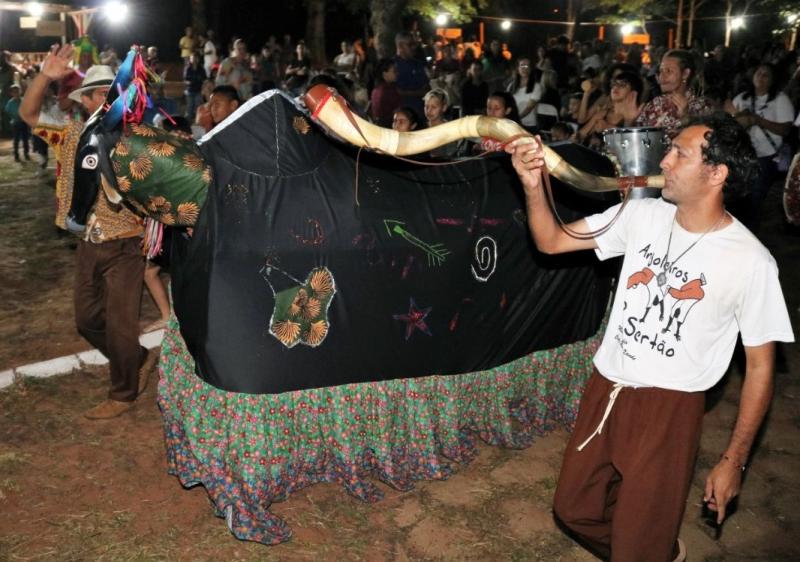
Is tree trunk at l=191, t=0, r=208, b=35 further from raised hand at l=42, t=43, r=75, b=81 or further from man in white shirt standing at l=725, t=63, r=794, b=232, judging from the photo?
raised hand at l=42, t=43, r=75, b=81

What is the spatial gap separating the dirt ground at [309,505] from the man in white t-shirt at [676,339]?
0.91 meters

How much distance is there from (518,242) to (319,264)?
1.20 m

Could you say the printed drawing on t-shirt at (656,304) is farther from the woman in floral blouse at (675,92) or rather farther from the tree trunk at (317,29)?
the tree trunk at (317,29)

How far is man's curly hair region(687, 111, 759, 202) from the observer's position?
2.62 meters

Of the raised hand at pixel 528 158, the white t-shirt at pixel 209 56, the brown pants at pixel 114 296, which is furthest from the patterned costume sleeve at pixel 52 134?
the white t-shirt at pixel 209 56

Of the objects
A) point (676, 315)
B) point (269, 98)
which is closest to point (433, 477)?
point (676, 315)

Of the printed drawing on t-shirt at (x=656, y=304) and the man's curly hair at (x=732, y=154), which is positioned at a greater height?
the man's curly hair at (x=732, y=154)

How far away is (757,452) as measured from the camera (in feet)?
14.5

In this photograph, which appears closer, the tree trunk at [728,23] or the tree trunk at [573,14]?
the tree trunk at [728,23]

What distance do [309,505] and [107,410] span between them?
1.57m

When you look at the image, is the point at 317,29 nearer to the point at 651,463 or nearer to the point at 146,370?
the point at 146,370

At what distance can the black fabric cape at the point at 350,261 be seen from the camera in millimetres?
3412

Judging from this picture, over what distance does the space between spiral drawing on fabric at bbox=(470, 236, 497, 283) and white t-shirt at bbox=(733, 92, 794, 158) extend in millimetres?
4051

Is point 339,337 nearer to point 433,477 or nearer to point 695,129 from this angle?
point 433,477
